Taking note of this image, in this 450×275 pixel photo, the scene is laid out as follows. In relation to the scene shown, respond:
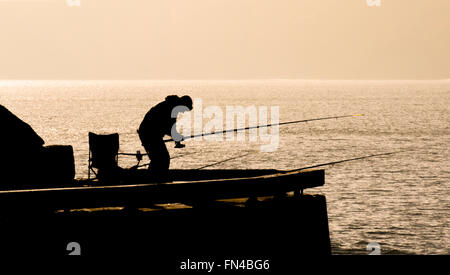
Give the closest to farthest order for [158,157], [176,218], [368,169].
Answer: [176,218], [158,157], [368,169]

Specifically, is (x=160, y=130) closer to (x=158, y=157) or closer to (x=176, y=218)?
(x=158, y=157)

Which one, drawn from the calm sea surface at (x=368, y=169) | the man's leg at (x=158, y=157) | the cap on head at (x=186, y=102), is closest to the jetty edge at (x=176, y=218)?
the man's leg at (x=158, y=157)

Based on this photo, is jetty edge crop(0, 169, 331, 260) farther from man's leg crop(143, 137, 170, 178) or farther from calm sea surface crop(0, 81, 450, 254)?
calm sea surface crop(0, 81, 450, 254)

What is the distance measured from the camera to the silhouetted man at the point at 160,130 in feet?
35.1

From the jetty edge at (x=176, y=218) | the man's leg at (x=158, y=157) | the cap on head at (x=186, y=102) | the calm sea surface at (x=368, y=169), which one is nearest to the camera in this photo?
the jetty edge at (x=176, y=218)

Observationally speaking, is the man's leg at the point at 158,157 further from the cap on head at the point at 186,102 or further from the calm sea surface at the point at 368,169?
the calm sea surface at the point at 368,169

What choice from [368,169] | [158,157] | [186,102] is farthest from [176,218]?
[368,169]

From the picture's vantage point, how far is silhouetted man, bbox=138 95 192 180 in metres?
10.7

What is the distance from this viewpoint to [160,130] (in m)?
10.8

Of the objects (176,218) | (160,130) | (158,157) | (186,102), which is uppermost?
(186,102)

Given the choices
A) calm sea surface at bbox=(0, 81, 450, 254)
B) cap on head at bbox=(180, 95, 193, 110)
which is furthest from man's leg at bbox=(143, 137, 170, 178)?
calm sea surface at bbox=(0, 81, 450, 254)

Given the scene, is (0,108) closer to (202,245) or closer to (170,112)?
(170,112)

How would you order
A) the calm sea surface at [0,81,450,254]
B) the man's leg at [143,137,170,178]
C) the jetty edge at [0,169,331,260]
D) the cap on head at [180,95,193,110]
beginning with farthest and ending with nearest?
the calm sea surface at [0,81,450,254] < the man's leg at [143,137,170,178] < the cap on head at [180,95,193,110] < the jetty edge at [0,169,331,260]
